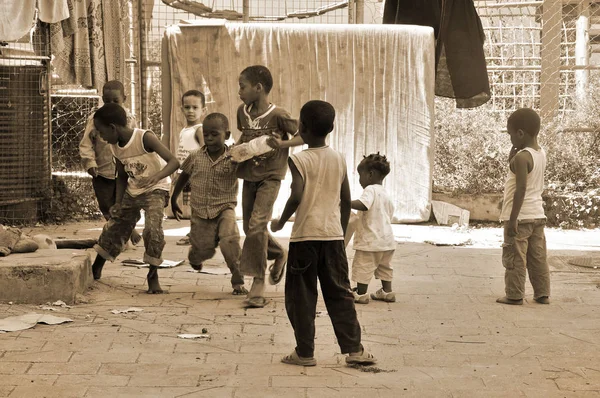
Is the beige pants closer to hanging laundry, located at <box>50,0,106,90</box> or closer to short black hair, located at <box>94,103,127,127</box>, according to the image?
short black hair, located at <box>94,103,127,127</box>

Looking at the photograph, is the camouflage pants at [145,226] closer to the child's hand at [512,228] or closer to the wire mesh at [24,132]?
the child's hand at [512,228]

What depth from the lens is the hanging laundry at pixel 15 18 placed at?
9875 mm

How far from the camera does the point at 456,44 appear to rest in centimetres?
1159

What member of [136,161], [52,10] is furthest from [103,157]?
[52,10]

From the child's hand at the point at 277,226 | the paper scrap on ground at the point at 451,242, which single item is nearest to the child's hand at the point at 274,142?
the child's hand at the point at 277,226

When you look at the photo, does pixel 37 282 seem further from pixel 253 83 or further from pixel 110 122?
pixel 253 83

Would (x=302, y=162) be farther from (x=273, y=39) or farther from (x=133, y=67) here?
(x=133, y=67)

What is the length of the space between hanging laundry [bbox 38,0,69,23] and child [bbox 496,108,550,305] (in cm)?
541

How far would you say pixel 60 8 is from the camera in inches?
412

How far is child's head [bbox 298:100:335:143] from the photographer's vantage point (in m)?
5.35

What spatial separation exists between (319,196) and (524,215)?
232cm

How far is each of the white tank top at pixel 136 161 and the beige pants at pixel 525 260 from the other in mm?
2622

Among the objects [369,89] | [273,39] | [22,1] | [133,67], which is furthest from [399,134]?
[22,1]

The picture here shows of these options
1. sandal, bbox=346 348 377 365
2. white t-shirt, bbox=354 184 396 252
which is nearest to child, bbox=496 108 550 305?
white t-shirt, bbox=354 184 396 252
